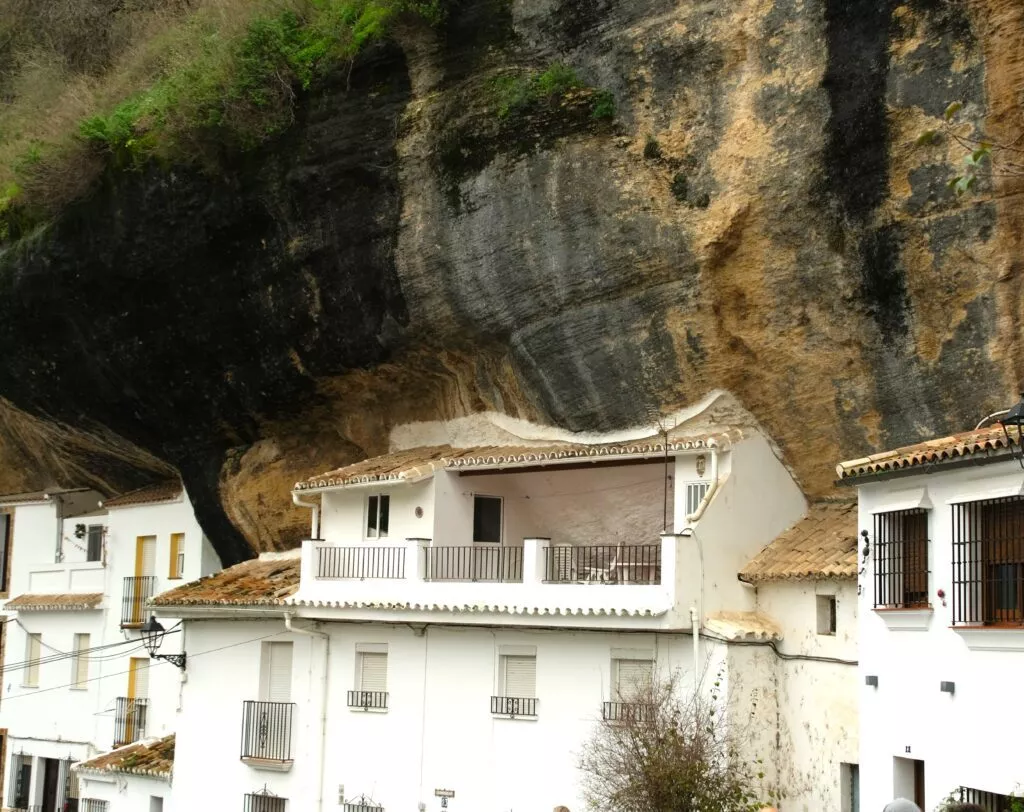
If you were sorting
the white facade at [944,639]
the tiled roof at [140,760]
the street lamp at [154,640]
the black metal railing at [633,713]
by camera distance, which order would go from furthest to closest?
1. the tiled roof at [140,760]
2. the street lamp at [154,640]
3. the black metal railing at [633,713]
4. the white facade at [944,639]

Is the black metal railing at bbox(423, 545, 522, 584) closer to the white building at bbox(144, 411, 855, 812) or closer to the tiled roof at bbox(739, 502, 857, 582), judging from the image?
the white building at bbox(144, 411, 855, 812)

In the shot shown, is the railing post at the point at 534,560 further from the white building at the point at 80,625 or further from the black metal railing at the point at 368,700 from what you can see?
the white building at the point at 80,625

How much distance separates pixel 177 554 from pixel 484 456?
9.87 metres

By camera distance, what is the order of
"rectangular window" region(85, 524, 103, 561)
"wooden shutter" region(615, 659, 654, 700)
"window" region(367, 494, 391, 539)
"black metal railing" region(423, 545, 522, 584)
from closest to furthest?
"wooden shutter" region(615, 659, 654, 700)
"black metal railing" region(423, 545, 522, 584)
"window" region(367, 494, 391, 539)
"rectangular window" region(85, 524, 103, 561)

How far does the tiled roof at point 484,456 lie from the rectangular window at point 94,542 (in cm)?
953

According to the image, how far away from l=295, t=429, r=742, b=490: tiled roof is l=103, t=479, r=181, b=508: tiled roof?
21.0 feet

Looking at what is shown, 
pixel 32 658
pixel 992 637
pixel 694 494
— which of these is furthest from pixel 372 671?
pixel 32 658

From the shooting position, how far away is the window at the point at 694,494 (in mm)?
18828

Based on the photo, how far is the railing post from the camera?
1923 centimetres

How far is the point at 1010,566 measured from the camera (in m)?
13.8

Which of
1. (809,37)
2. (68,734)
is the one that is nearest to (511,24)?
(809,37)

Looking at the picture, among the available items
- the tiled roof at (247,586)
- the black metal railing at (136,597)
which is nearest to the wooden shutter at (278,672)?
the tiled roof at (247,586)

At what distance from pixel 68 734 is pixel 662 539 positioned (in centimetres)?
1709

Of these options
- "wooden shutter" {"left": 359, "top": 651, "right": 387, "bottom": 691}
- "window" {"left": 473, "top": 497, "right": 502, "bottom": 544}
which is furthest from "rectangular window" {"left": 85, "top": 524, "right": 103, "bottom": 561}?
"window" {"left": 473, "top": 497, "right": 502, "bottom": 544}
